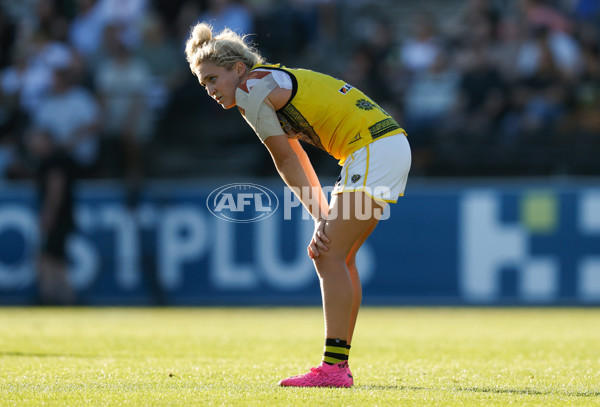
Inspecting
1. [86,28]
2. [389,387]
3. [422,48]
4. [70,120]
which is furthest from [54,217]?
[389,387]

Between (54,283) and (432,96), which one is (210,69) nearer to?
(54,283)

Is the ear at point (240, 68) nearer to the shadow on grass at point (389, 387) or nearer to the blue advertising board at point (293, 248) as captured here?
the shadow on grass at point (389, 387)

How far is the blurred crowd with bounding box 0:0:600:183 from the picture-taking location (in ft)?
40.7

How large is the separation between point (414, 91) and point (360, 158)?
7.99 m

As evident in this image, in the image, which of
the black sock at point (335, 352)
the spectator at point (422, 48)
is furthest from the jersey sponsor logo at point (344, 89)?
the spectator at point (422, 48)

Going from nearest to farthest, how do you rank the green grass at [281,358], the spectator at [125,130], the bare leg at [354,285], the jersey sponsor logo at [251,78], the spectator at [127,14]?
the green grass at [281,358], the jersey sponsor logo at [251,78], the bare leg at [354,285], the spectator at [125,130], the spectator at [127,14]

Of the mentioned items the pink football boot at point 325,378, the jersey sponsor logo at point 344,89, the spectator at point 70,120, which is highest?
the spectator at point 70,120

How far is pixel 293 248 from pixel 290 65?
2.82 meters

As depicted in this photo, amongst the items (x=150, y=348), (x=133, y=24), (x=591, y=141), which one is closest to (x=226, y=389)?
(x=150, y=348)

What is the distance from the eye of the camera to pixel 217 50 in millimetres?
5113

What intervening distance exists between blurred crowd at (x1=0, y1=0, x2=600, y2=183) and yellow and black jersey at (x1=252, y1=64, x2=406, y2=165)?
24.0ft

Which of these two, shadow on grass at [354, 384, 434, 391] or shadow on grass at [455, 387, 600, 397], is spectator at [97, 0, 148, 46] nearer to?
shadow on grass at [354, 384, 434, 391]

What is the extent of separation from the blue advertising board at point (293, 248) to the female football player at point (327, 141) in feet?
21.6

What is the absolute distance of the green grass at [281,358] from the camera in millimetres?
4668
